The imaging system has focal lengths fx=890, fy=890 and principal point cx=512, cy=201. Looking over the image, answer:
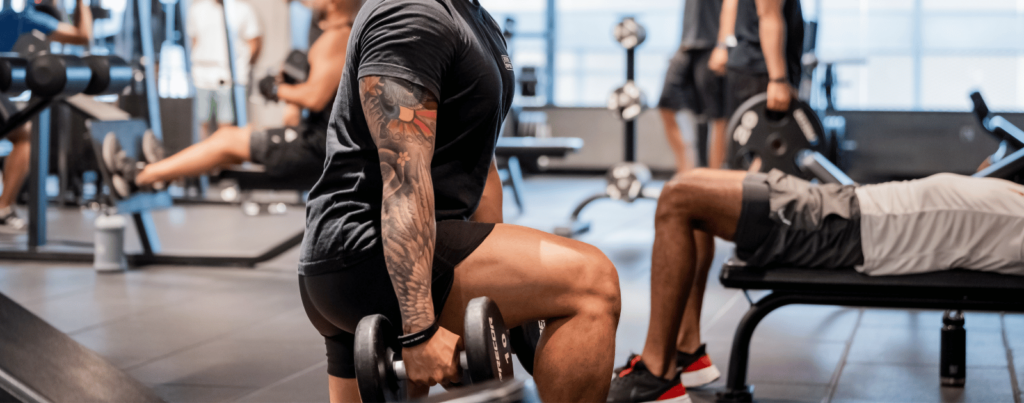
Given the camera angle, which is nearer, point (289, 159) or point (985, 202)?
point (985, 202)

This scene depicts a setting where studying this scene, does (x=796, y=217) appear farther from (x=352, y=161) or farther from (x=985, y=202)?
(x=352, y=161)

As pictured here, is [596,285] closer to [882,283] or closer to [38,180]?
[882,283]

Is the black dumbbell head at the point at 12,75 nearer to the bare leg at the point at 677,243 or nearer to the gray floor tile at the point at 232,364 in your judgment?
the gray floor tile at the point at 232,364

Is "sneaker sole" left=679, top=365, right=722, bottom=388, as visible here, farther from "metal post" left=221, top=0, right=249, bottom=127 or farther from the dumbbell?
"metal post" left=221, top=0, right=249, bottom=127

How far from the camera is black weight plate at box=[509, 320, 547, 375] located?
1.44 metres

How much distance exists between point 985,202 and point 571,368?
1127 mm

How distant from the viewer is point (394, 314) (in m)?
1.29

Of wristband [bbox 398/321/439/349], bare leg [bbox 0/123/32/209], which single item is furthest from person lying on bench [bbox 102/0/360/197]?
wristband [bbox 398/321/439/349]

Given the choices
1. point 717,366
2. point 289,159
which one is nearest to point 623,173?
point 289,159

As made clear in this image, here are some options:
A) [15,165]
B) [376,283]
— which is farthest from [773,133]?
[15,165]

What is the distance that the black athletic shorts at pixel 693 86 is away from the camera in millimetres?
4117

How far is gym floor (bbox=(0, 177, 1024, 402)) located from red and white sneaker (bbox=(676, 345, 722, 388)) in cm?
2

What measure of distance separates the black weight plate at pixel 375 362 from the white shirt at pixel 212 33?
205 inches

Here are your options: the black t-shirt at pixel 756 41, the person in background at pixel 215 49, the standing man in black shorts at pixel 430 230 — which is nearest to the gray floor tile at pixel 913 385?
the standing man in black shorts at pixel 430 230
